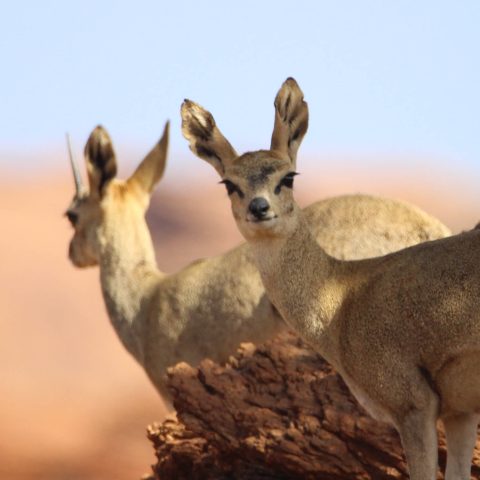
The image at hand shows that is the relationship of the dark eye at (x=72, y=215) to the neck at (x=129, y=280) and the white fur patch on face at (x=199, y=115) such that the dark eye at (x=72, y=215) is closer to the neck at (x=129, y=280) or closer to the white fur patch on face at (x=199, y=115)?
the neck at (x=129, y=280)

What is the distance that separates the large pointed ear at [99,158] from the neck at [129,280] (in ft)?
1.91

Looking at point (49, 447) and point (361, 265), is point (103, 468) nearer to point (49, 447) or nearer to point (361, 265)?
point (49, 447)

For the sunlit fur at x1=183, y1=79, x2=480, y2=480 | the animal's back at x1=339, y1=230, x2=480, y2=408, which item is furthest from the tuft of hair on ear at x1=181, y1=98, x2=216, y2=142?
the animal's back at x1=339, y1=230, x2=480, y2=408

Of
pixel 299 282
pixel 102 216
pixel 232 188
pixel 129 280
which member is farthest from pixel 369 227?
pixel 232 188

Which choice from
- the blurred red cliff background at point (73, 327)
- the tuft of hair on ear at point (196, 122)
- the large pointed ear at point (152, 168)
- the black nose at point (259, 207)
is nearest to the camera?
the black nose at point (259, 207)

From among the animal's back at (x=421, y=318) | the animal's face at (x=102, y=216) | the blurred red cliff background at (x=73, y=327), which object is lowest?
the animal's back at (x=421, y=318)

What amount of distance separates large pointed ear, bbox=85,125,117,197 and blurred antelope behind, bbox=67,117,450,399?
0.04 ft

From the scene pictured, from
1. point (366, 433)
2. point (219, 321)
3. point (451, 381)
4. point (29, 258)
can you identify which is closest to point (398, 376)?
point (451, 381)

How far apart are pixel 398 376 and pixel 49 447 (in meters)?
24.3

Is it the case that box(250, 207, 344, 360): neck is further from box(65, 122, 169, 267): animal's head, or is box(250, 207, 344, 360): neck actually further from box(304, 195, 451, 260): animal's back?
box(65, 122, 169, 267): animal's head

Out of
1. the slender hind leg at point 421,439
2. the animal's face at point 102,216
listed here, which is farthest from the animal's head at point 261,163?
the animal's face at point 102,216

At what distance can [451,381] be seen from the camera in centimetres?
1167

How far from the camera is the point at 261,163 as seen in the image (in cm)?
1238

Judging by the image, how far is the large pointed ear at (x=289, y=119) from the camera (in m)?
12.8
